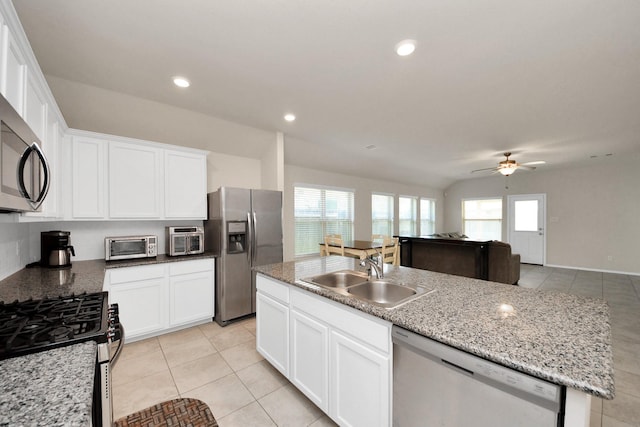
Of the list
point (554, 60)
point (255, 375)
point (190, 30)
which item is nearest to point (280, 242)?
point (255, 375)

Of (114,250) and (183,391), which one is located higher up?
(114,250)

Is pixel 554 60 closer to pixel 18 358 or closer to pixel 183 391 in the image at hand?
pixel 18 358

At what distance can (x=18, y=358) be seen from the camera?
3.09ft

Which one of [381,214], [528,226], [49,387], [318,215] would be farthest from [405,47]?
[528,226]

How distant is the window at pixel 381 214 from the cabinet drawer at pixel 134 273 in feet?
17.2

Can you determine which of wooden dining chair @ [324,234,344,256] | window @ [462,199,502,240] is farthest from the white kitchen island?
window @ [462,199,502,240]

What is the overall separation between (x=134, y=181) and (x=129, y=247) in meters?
0.76

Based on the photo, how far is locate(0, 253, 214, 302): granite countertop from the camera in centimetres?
171

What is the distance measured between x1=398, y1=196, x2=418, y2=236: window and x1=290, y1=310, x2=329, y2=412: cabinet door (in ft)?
21.9

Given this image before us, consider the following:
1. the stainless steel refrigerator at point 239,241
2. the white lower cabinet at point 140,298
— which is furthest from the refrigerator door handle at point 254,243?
the white lower cabinet at point 140,298

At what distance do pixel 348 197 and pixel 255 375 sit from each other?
4741 mm

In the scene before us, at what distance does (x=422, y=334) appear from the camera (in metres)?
1.16

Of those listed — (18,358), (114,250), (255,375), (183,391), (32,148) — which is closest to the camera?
(18,358)

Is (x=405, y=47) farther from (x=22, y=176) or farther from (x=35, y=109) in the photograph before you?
(x=35, y=109)
